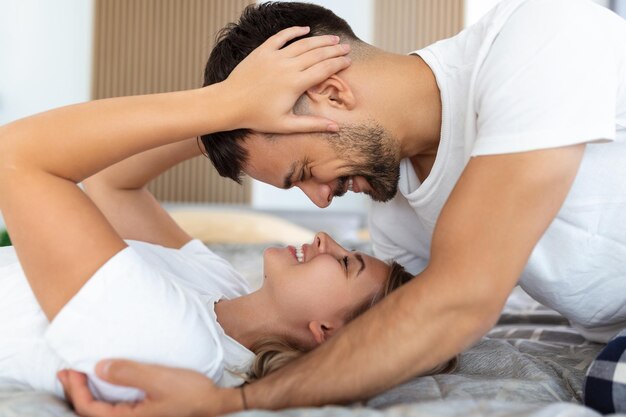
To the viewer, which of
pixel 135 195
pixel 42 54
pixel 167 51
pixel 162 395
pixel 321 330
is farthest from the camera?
pixel 167 51

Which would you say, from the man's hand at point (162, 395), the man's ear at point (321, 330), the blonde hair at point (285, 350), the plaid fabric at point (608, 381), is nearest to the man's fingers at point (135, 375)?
the man's hand at point (162, 395)

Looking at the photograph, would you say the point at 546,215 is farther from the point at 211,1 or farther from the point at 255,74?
the point at 211,1

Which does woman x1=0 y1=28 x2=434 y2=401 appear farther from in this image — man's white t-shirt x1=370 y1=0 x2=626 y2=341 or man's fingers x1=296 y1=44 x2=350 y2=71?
man's white t-shirt x1=370 y1=0 x2=626 y2=341

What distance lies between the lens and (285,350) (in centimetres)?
127

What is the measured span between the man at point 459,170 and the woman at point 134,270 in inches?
3.0

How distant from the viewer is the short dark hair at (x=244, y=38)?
1.42m

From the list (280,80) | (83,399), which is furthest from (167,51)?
(83,399)

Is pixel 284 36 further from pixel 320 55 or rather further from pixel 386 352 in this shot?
pixel 386 352

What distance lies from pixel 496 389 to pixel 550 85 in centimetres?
51

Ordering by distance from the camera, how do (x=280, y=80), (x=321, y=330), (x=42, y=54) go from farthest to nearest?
(x=42, y=54), (x=321, y=330), (x=280, y=80)

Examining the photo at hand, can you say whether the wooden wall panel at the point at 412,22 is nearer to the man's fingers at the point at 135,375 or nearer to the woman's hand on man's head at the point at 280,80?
the woman's hand on man's head at the point at 280,80

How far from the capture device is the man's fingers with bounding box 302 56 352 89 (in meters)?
1.27

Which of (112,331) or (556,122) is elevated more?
(556,122)

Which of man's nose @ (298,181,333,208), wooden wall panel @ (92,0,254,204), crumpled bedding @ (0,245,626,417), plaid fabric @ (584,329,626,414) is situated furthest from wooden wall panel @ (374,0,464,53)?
plaid fabric @ (584,329,626,414)
